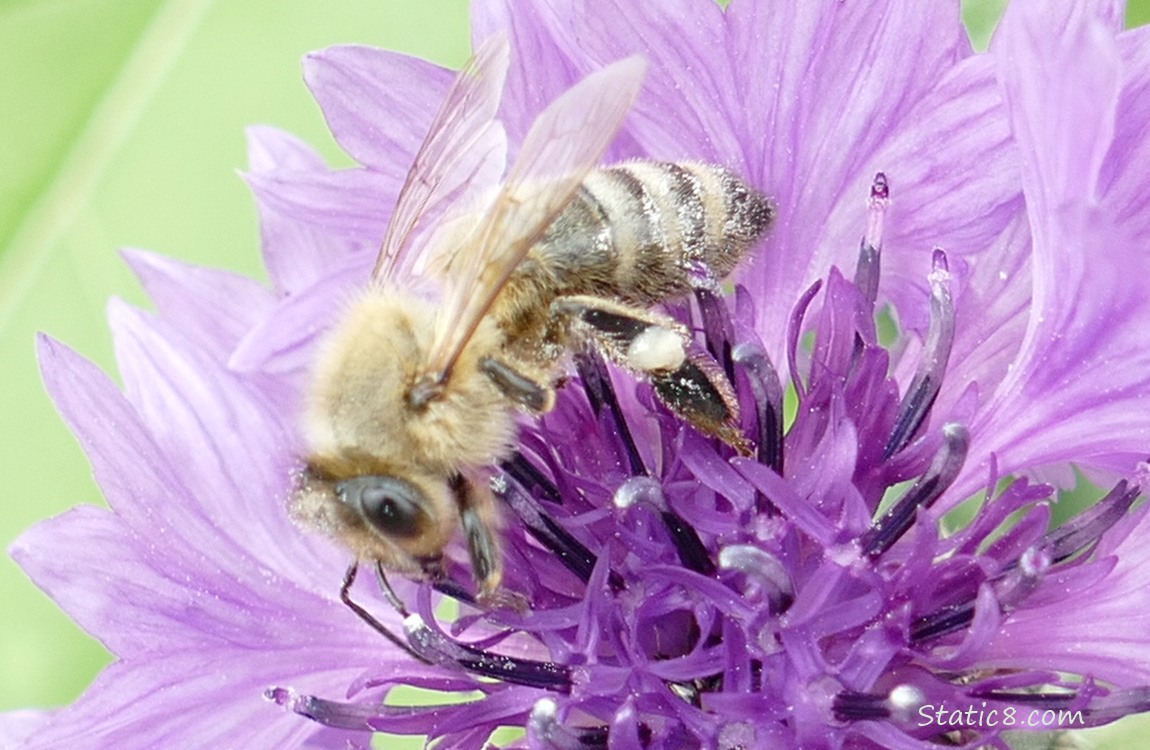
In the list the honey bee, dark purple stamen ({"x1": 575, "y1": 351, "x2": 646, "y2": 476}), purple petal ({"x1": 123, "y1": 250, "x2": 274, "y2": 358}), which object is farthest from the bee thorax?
purple petal ({"x1": 123, "y1": 250, "x2": 274, "y2": 358})

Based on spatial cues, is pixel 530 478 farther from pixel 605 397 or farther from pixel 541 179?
pixel 541 179

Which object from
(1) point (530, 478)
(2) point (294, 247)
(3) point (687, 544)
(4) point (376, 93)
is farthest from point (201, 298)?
(3) point (687, 544)

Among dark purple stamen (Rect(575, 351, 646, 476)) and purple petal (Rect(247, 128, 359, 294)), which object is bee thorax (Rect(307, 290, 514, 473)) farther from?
purple petal (Rect(247, 128, 359, 294))

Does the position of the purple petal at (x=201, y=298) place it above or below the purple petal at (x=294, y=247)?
below

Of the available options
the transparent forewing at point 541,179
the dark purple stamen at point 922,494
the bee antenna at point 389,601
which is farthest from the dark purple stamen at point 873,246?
the bee antenna at point 389,601

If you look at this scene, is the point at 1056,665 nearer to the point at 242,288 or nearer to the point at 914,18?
the point at 914,18

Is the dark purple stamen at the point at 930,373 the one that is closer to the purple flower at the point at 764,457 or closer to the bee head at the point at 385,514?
the purple flower at the point at 764,457

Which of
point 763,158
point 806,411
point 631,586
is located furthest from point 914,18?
point 631,586
